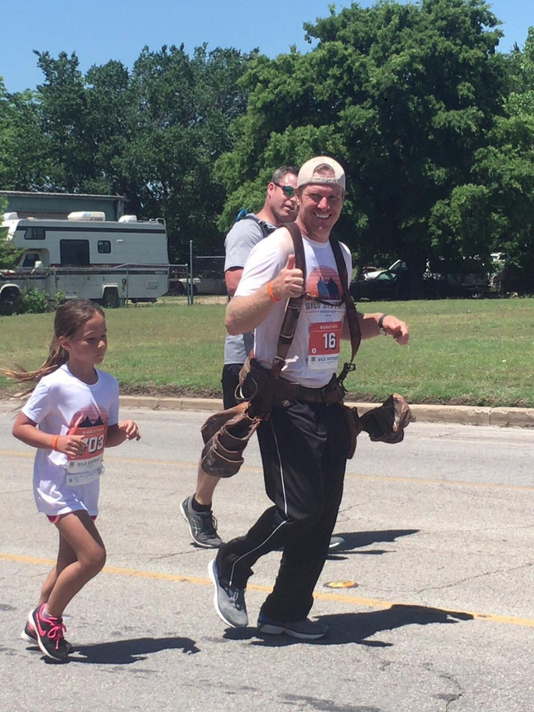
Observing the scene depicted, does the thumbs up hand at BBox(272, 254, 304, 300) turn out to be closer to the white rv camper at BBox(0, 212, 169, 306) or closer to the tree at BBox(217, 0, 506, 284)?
the white rv camper at BBox(0, 212, 169, 306)

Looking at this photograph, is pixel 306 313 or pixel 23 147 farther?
pixel 23 147

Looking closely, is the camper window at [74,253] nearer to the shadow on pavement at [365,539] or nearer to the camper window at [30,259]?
the camper window at [30,259]

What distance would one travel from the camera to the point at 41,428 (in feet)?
14.1

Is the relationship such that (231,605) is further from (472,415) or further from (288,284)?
(472,415)

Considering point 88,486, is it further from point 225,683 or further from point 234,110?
point 234,110

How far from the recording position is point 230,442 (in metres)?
4.43

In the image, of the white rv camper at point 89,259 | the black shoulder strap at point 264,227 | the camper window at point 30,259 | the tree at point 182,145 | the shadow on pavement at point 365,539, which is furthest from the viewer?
the tree at point 182,145

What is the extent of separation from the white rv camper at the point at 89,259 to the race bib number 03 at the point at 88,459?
95.9 ft

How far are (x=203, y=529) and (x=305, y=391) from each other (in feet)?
7.15

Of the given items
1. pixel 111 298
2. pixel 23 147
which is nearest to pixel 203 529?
pixel 111 298

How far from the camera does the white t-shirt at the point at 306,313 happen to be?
14.0 feet

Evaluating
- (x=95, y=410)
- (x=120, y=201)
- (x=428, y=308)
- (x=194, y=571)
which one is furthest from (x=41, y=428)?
Result: (x=120, y=201)

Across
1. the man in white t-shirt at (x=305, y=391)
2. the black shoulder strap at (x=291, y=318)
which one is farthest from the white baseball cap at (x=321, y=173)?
the black shoulder strap at (x=291, y=318)

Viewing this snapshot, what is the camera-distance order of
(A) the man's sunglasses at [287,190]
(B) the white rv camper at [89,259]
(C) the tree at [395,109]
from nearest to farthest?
1. (A) the man's sunglasses at [287,190]
2. (B) the white rv camper at [89,259]
3. (C) the tree at [395,109]
